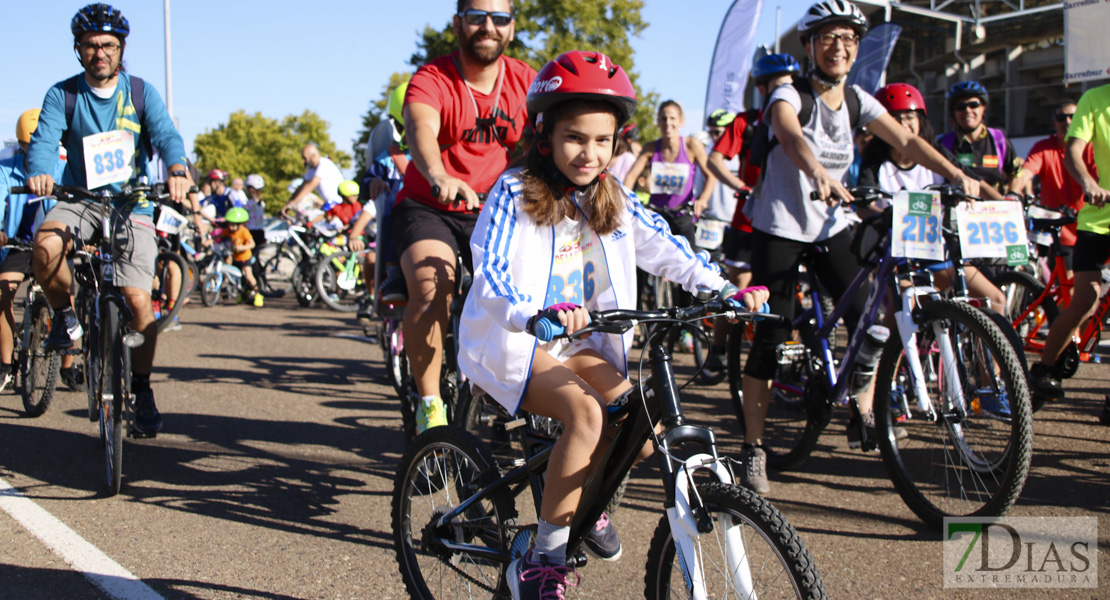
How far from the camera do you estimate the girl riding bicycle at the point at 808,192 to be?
14.3 feet

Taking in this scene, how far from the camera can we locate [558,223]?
2.83 m

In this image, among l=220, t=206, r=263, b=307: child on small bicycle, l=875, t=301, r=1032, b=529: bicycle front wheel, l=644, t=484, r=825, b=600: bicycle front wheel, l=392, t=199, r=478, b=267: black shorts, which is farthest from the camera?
l=220, t=206, r=263, b=307: child on small bicycle

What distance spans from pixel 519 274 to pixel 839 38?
93.5 inches

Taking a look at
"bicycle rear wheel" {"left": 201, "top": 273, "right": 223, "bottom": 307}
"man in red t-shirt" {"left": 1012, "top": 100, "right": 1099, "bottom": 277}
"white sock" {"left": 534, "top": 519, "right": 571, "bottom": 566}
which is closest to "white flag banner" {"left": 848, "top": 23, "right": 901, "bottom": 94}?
"man in red t-shirt" {"left": 1012, "top": 100, "right": 1099, "bottom": 277}

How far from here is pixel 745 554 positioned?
7.15ft

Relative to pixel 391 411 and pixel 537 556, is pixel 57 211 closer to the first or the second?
pixel 391 411

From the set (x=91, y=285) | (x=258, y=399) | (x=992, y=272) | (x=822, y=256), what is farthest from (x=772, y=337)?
(x=258, y=399)

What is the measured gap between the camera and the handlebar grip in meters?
2.21

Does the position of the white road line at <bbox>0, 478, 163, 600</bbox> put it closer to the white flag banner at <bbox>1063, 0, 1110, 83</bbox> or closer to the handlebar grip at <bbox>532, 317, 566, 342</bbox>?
the handlebar grip at <bbox>532, 317, 566, 342</bbox>

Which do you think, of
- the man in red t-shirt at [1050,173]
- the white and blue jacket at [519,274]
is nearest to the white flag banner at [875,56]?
the man in red t-shirt at [1050,173]

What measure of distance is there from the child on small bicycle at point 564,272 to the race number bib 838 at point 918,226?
59.5 inches

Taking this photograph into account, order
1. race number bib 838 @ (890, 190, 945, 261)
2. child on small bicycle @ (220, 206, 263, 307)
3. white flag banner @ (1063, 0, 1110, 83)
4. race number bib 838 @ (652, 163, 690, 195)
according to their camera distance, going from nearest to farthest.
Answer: race number bib 838 @ (890, 190, 945, 261), white flag banner @ (1063, 0, 1110, 83), race number bib 838 @ (652, 163, 690, 195), child on small bicycle @ (220, 206, 263, 307)

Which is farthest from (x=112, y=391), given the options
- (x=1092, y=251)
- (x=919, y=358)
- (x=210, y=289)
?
(x=210, y=289)

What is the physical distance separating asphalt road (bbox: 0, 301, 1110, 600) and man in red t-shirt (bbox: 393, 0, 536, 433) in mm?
798
